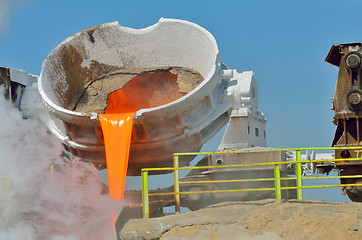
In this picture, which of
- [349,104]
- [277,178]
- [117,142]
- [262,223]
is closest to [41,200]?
[117,142]

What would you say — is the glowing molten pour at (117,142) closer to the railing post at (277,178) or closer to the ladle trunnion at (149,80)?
the ladle trunnion at (149,80)

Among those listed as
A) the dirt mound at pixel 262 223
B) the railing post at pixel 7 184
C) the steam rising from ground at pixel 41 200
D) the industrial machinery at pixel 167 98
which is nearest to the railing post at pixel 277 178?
the dirt mound at pixel 262 223

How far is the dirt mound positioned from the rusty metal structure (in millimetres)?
5175

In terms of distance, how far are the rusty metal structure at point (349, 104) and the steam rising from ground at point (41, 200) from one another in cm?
502

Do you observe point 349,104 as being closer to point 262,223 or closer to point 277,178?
point 277,178

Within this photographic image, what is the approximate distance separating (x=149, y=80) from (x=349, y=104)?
4.05m

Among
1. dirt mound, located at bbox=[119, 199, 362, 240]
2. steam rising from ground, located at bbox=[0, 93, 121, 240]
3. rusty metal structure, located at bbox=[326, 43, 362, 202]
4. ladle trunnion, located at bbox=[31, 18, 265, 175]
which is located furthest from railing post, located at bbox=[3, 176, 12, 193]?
rusty metal structure, located at bbox=[326, 43, 362, 202]

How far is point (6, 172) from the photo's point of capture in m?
8.41

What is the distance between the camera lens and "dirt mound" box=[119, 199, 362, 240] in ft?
18.2

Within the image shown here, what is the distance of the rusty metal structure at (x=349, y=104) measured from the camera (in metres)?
11.0

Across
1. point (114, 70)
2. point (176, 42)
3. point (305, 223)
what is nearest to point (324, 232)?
point (305, 223)

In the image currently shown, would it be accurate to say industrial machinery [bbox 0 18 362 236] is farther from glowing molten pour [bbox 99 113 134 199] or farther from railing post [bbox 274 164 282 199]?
railing post [bbox 274 164 282 199]

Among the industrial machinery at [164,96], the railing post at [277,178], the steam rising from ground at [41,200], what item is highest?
the industrial machinery at [164,96]

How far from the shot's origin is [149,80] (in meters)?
10.9
